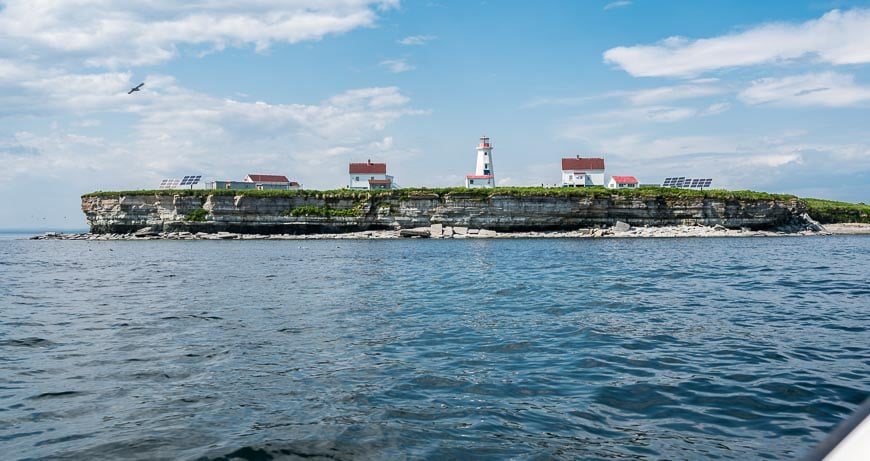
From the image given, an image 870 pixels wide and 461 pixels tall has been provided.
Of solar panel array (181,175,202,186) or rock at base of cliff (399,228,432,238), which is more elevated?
solar panel array (181,175,202,186)

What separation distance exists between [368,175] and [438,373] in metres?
93.1

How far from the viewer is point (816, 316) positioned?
14.4 meters

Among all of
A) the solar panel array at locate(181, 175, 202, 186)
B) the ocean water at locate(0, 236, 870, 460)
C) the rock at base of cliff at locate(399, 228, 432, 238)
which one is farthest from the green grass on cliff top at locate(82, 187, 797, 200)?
the ocean water at locate(0, 236, 870, 460)

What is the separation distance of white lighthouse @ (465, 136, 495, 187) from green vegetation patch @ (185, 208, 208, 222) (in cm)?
4336

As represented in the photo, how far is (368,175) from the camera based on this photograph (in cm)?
10144

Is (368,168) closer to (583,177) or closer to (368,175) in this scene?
(368,175)

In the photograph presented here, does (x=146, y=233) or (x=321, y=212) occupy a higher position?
(x=321, y=212)

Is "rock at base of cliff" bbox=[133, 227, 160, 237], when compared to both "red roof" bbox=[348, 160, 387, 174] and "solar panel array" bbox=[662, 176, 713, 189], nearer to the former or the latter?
"red roof" bbox=[348, 160, 387, 174]

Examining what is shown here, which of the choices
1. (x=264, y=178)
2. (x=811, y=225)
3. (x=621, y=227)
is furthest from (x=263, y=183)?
(x=811, y=225)

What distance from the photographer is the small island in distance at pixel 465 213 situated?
7338 cm

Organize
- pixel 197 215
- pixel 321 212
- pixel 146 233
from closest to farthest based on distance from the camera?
pixel 321 212
pixel 197 215
pixel 146 233

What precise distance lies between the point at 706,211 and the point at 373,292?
64309mm

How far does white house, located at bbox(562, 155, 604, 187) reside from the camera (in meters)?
99.7

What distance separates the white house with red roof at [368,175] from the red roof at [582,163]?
30549 millimetres
